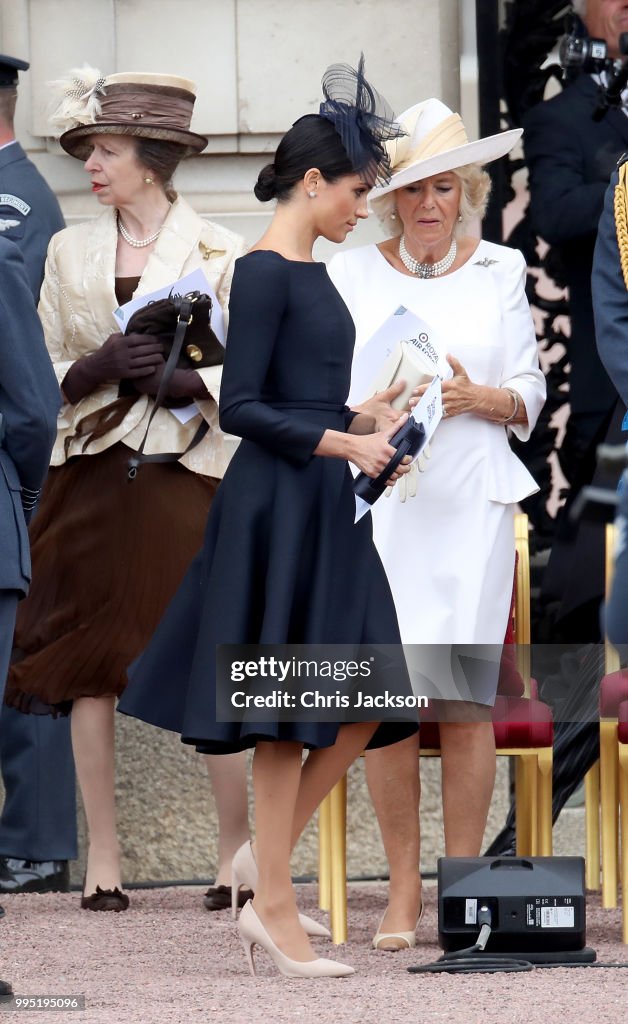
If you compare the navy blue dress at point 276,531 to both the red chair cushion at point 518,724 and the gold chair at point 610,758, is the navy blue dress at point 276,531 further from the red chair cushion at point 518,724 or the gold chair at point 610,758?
the gold chair at point 610,758

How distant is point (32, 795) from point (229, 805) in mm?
732

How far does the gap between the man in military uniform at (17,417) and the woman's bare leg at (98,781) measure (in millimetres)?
1368

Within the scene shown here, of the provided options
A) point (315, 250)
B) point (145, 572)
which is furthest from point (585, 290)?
point (145, 572)

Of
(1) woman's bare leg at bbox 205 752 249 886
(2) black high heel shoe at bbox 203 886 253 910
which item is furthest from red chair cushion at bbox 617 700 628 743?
(2) black high heel shoe at bbox 203 886 253 910

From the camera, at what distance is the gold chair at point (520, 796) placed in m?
5.11

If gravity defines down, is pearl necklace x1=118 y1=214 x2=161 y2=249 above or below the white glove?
above

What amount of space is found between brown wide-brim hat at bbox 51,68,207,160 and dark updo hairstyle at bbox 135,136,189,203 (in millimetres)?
25

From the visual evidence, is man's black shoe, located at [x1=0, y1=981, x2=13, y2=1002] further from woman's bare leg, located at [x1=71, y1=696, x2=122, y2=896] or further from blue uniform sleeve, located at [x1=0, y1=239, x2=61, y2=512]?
woman's bare leg, located at [x1=71, y1=696, x2=122, y2=896]

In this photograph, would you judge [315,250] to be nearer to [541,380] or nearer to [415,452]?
[541,380]

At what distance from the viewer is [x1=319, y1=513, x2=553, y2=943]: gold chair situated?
511 centimetres

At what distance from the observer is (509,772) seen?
6.51 metres

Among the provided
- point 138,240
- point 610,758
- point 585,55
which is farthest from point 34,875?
point 585,55

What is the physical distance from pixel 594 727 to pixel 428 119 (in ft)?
5.91

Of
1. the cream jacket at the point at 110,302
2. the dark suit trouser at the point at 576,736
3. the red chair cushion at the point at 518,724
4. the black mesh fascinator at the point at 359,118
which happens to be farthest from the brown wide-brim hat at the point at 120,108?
the dark suit trouser at the point at 576,736
